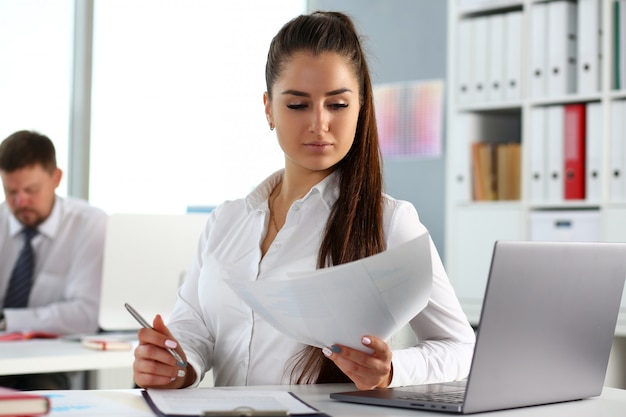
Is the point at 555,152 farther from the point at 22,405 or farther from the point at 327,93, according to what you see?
the point at 22,405

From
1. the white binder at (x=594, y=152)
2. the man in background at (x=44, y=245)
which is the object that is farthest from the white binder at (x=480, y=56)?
the man in background at (x=44, y=245)

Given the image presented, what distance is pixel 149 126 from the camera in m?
4.54

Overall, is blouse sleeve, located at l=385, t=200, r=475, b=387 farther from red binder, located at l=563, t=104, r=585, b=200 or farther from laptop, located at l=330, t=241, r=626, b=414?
red binder, located at l=563, t=104, r=585, b=200

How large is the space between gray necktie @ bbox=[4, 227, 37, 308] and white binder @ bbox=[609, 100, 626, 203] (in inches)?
86.3

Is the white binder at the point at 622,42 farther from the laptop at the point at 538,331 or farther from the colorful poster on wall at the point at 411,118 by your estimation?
the laptop at the point at 538,331

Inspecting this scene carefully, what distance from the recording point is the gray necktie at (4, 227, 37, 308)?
314 cm

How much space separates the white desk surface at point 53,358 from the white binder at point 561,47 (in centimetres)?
215

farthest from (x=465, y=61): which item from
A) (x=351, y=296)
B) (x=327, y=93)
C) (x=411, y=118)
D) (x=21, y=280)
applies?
(x=351, y=296)

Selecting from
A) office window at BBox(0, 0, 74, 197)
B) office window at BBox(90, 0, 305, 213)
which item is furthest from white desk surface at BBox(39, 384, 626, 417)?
office window at BBox(90, 0, 305, 213)

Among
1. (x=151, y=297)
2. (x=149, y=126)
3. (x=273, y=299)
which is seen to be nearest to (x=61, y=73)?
(x=149, y=126)

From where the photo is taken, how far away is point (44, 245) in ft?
10.4

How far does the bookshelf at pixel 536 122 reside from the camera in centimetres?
363

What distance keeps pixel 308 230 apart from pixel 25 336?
1.35 meters

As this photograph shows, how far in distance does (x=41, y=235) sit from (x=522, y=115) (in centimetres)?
208
